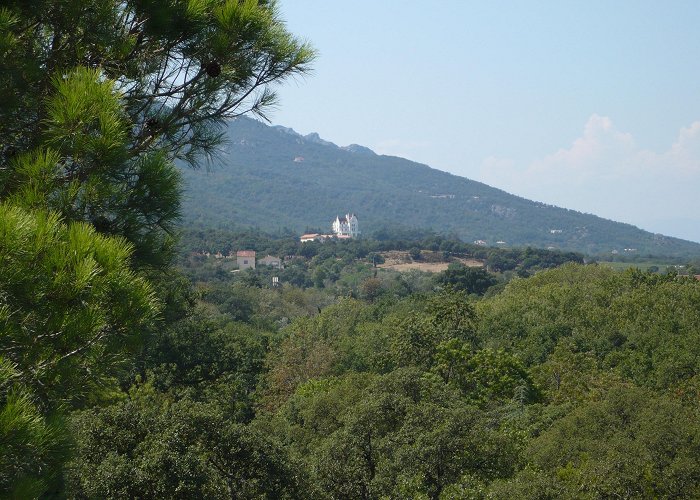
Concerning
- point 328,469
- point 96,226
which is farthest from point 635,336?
point 96,226

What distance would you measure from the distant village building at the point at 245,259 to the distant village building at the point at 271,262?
3.61 feet

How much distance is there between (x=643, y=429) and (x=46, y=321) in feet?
38.2

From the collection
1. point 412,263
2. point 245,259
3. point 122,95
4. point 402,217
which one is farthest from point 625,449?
point 402,217

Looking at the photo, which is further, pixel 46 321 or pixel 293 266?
pixel 293 266

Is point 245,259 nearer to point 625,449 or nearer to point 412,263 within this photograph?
point 412,263

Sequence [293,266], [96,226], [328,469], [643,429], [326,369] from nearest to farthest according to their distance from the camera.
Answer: [96,226]
[328,469]
[643,429]
[326,369]
[293,266]

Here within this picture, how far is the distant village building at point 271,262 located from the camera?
8568 centimetres

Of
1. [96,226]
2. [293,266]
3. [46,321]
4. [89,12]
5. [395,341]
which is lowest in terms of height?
[293,266]

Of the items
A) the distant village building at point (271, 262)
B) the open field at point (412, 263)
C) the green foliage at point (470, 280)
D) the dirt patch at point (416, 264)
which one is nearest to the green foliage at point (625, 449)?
the green foliage at point (470, 280)

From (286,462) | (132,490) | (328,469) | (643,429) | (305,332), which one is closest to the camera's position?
(132,490)

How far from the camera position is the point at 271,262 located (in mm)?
87375

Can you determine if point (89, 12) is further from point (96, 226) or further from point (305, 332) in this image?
point (305, 332)

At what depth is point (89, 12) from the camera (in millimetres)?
4473

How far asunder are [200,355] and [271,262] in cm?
6403
